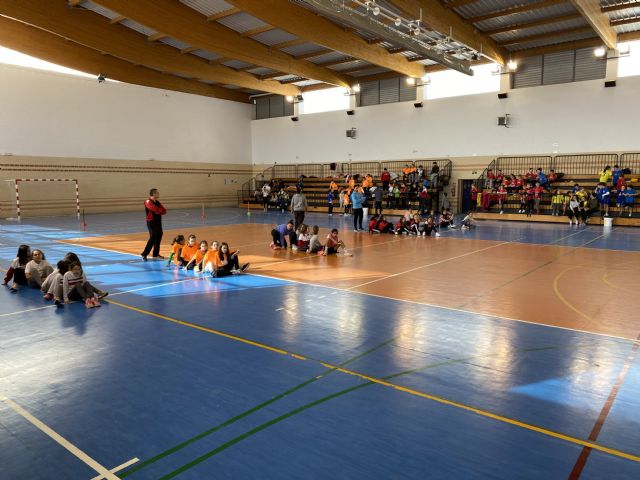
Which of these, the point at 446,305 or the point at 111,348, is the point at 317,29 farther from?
the point at 111,348

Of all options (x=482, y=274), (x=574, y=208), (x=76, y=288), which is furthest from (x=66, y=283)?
(x=574, y=208)

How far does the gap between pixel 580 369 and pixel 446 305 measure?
103 inches

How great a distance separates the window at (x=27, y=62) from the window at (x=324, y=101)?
49.6 feet

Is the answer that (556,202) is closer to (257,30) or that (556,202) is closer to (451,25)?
(451,25)

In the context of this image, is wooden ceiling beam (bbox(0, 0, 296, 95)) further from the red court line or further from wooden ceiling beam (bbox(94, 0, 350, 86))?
the red court line

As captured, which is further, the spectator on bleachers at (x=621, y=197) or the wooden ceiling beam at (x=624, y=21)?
the spectator on bleachers at (x=621, y=197)

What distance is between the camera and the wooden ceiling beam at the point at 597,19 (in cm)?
1538

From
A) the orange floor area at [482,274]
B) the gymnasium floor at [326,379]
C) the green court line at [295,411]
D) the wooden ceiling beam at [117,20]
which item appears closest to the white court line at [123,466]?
the gymnasium floor at [326,379]

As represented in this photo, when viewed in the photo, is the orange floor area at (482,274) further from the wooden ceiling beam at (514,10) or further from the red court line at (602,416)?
the wooden ceiling beam at (514,10)

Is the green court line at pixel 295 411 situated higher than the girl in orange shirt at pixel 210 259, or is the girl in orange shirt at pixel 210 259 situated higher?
the girl in orange shirt at pixel 210 259

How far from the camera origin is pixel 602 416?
378 centimetres

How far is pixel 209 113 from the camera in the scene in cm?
3312

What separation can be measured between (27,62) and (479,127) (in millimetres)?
25015

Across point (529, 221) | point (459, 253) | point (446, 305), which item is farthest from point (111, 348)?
point (529, 221)
